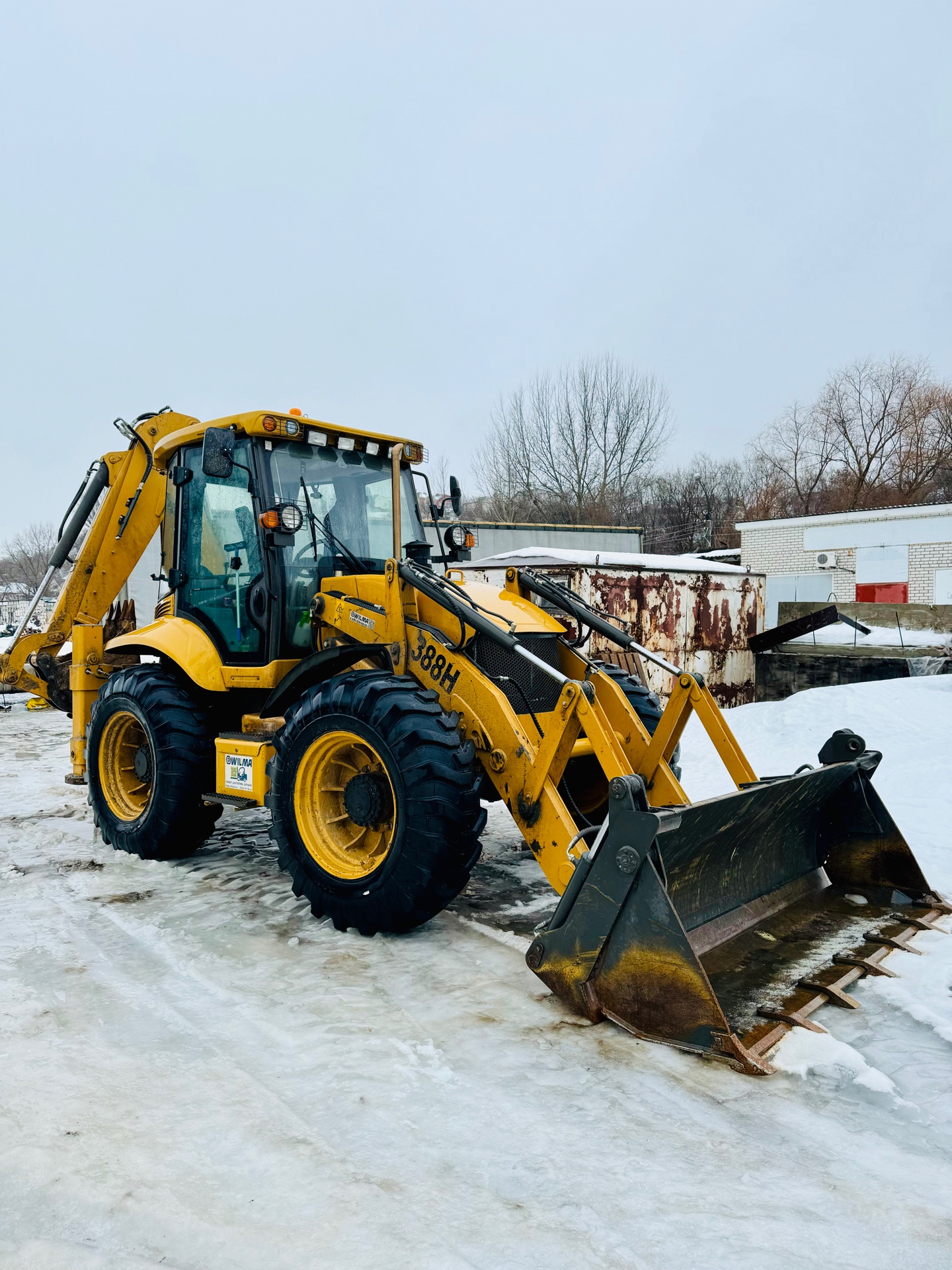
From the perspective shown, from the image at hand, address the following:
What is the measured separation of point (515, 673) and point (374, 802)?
1.06m

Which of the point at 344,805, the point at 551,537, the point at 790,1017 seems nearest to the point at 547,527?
the point at 551,537

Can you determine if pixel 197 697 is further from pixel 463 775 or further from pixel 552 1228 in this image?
pixel 552 1228

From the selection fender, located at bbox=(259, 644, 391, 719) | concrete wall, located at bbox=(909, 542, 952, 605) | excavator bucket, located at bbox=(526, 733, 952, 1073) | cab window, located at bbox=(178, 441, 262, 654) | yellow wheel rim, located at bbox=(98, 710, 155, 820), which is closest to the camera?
excavator bucket, located at bbox=(526, 733, 952, 1073)

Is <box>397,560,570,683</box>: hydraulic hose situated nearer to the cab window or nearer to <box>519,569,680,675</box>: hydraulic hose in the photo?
<box>519,569,680,675</box>: hydraulic hose

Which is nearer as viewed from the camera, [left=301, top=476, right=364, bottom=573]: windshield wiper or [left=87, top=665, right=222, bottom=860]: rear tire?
[left=301, top=476, right=364, bottom=573]: windshield wiper

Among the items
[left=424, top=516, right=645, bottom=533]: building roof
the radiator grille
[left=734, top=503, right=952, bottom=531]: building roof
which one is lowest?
the radiator grille

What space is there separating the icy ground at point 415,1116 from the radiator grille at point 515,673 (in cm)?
112

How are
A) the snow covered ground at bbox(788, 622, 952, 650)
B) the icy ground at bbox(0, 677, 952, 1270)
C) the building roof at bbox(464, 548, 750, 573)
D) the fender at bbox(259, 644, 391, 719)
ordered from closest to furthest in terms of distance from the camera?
the icy ground at bbox(0, 677, 952, 1270), the fender at bbox(259, 644, 391, 719), the building roof at bbox(464, 548, 750, 573), the snow covered ground at bbox(788, 622, 952, 650)

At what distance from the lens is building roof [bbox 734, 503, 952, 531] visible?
21.5m

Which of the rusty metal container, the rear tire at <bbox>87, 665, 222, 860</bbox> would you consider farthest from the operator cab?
the rusty metal container

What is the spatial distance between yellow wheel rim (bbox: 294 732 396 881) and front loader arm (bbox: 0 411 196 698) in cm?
295

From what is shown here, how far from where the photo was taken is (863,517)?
2338cm

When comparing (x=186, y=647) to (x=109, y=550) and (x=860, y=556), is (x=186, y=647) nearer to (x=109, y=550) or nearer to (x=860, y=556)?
(x=109, y=550)

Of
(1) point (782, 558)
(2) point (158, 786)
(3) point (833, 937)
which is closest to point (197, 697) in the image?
(2) point (158, 786)
